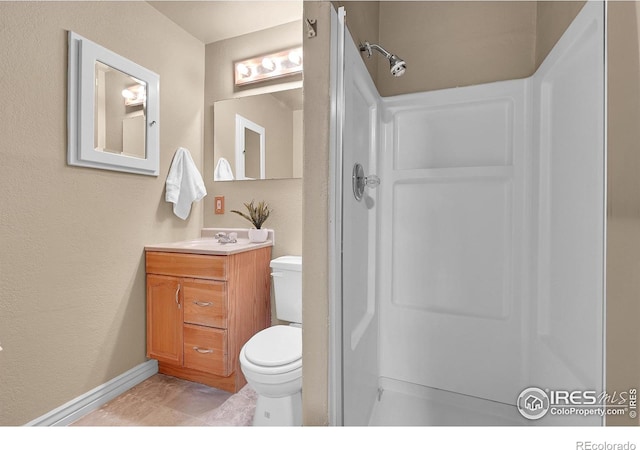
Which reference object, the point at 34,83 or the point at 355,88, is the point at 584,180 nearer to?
the point at 355,88

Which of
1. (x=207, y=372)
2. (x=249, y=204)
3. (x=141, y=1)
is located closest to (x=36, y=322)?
(x=207, y=372)

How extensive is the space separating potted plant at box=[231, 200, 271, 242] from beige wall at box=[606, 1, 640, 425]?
1.73 m

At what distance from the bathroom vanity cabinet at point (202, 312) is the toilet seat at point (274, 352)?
0.92 feet

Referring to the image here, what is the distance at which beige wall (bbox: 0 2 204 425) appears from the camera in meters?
1.29

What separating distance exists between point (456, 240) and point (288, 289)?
100 cm

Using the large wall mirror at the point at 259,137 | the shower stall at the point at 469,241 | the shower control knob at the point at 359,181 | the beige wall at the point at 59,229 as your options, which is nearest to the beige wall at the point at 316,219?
the shower stall at the point at 469,241

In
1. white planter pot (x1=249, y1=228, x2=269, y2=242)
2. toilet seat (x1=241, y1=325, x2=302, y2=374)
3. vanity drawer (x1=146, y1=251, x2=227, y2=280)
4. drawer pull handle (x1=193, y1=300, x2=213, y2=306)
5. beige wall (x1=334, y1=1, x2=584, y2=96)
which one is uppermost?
beige wall (x1=334, y1=1, x2=584, y2=96)

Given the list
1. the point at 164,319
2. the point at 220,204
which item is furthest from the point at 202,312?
the point at 220,204

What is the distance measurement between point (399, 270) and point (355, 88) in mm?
1004

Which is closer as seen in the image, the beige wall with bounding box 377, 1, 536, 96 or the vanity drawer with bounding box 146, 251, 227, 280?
the beige wall with bounding box 377, 1, 536, 96

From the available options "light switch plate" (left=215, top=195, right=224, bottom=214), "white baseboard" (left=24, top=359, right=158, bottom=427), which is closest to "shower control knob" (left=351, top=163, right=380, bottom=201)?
"light switch plate" (left=215, top=195, right=224, bottom=214)

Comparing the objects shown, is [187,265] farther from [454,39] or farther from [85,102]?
[454,39]

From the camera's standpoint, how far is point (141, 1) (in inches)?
73.4

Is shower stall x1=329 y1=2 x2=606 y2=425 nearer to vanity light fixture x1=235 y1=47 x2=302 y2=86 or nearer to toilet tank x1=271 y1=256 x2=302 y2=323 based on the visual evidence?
toilet tank x1=271 y1=256 x2=302 y2=323
